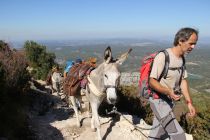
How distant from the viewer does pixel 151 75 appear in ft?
16.7

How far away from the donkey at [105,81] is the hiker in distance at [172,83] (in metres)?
1.39

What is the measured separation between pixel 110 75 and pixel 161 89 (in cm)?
206

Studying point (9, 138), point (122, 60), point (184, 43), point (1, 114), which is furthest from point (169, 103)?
point (1, 114)

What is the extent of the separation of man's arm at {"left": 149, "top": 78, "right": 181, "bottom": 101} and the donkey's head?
1724 millimetres

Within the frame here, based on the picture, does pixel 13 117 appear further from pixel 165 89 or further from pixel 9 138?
pixel 165 89

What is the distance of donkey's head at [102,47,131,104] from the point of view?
22.1 ft

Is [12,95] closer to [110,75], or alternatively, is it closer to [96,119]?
[96,119]

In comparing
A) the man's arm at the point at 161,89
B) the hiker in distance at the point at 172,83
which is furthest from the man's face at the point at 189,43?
the man's arm at the point at 161,89

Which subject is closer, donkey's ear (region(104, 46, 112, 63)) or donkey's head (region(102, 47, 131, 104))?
donkey's head (region(102, 47, 131, 104))

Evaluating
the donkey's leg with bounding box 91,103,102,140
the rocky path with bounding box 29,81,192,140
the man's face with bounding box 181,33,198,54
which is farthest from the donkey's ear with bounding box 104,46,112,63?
the man's face with bounding box 181,33,198,54

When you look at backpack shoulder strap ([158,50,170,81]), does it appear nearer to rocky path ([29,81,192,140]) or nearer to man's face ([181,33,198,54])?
man's face ([181,33,198,54])

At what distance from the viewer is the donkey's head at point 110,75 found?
6730mm

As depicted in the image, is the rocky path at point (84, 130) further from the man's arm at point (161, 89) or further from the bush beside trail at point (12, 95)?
the man's arm at point (161, 89)

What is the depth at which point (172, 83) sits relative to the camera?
528cm
